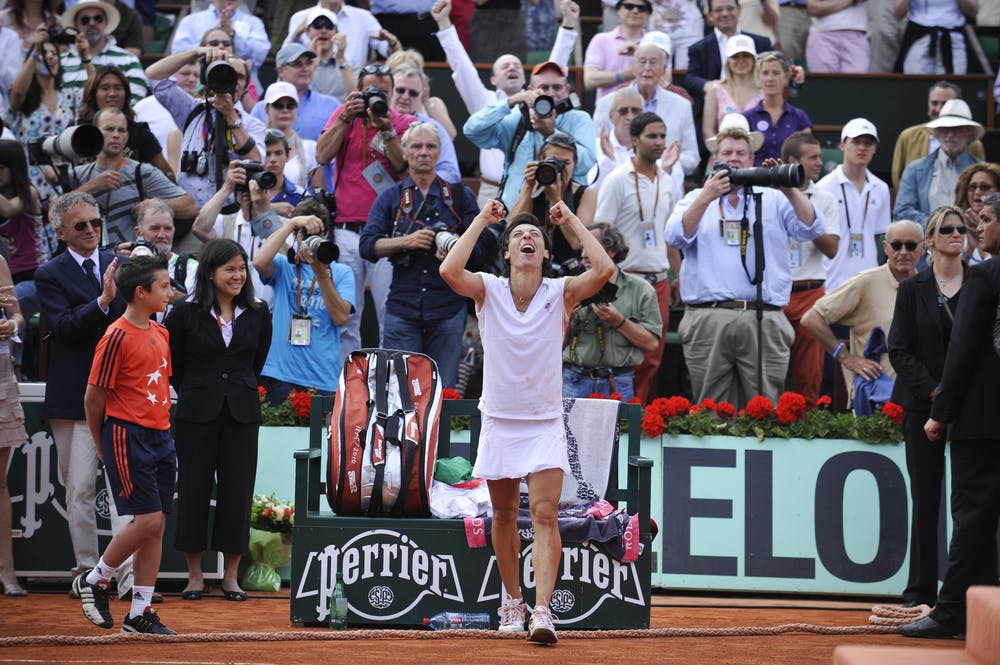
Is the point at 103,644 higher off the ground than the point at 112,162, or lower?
lower

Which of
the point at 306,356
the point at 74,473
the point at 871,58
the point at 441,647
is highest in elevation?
the point at 871,58

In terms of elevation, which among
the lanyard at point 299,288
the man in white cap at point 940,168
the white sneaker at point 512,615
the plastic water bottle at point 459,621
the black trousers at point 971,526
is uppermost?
the man in white cap at point 940,168

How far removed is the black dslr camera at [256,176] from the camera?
10.5 meters

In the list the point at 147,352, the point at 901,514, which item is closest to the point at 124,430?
the point at 147,352

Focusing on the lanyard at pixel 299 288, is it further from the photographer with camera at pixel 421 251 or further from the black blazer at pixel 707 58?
the black blazer at pixel 707 58

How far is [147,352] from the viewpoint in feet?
25.1

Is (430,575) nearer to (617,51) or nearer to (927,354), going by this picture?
(927,354)

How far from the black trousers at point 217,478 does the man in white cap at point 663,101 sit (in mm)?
5413

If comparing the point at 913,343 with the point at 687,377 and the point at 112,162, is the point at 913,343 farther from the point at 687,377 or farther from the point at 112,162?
the point at 112,162

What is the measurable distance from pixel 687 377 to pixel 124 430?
597 centimetres

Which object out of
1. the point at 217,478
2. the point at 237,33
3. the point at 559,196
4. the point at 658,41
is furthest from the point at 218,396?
the point at 237,33

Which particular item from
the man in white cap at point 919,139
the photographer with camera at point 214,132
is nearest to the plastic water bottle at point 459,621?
the photographer with camera at point 214,132

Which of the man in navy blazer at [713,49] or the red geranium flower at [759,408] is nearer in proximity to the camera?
the red geranium flower at [759,408]

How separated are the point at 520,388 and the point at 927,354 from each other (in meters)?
2.67
